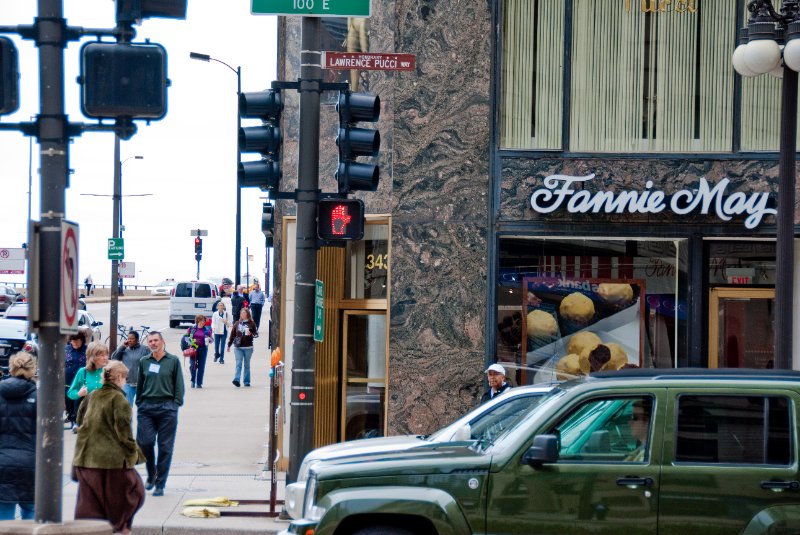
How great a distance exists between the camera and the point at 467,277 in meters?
15.3

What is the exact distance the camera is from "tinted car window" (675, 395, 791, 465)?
7309 millimetres

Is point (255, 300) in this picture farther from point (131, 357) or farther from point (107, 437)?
point (107, 437)

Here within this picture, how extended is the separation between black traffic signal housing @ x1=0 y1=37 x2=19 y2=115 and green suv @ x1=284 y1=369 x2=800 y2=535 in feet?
10.4

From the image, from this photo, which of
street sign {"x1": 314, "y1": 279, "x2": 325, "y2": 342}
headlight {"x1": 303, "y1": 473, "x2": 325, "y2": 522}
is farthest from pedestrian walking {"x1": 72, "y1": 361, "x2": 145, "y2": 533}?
headlight {"x1": 303, "y1": 473, "x2": 325, "y2": 522}

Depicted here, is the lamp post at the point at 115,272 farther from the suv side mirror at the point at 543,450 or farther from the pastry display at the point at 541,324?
the suv side mirror at the point at 543,450

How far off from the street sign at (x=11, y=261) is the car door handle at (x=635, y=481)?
3635cm

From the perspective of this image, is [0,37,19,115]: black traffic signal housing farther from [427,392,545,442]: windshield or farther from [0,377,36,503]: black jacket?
[427,392,545,442]: windshield

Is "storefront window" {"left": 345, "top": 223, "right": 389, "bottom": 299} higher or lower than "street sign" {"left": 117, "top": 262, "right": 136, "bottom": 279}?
higher

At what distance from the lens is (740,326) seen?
50.8ft

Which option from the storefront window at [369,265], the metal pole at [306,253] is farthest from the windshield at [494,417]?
the storefront window at [369,265]

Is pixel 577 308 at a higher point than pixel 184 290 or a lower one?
higher

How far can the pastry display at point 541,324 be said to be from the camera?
15523 mm

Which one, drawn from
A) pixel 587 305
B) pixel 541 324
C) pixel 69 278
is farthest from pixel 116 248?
pixel 69 278

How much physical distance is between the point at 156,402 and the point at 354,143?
4.29 meters
